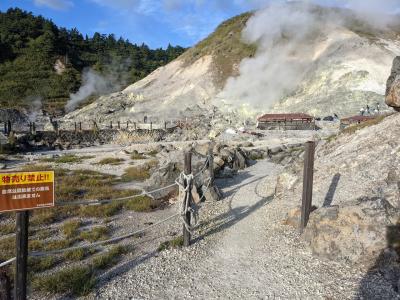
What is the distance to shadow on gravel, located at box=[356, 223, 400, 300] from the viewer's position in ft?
19.3

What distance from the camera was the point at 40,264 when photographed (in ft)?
23.5

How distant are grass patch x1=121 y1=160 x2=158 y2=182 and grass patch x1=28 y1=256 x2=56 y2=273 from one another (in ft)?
31.7

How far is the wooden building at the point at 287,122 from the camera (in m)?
40.3

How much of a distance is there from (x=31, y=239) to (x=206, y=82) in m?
51.5

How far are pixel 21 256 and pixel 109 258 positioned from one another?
2.47m

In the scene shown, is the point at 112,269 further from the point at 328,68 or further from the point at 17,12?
the point at 17,12

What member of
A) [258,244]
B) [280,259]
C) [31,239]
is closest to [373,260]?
[280,259]

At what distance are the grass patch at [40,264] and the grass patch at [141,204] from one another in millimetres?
4232

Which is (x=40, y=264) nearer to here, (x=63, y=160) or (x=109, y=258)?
(x=109, y=258)

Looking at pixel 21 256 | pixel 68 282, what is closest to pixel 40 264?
pixel 68 282

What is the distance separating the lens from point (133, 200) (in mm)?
12570

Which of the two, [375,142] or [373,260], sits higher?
[375,142]

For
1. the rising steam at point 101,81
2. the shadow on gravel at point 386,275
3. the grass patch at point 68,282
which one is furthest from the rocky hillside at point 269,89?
the grass patch at point 68,282

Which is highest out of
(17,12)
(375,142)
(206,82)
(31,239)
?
(17,12)
